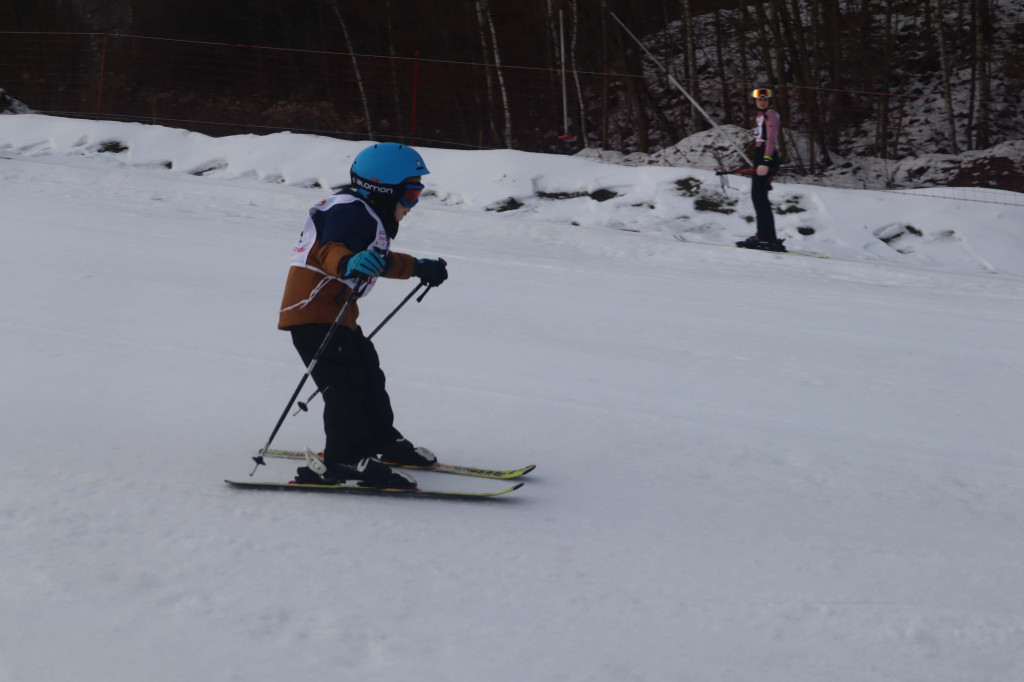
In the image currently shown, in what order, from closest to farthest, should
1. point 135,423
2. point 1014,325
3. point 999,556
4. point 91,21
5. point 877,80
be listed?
point 999,556, point 135,423, point 1014,325, point 877,80, point 91,21

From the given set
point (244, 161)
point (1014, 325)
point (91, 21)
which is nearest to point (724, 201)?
point (1014, 325)

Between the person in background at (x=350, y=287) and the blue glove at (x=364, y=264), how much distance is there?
0.15 m

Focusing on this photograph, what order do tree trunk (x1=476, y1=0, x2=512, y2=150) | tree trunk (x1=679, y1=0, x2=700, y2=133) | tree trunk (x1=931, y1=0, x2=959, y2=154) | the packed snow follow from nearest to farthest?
the packed snow < tree trunk (x1=931, y1=0, x2=959, y2=154) < tree trunk (x1=476, y1=0, x2=512, y2=150) < tree trunk (x1=679, y1=0, x2=700, y2=133)

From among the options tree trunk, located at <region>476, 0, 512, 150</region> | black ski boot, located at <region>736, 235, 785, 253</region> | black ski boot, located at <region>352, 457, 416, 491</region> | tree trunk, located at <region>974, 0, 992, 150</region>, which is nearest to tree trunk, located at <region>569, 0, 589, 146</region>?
tree trunk, located at <region>476, 0, 512, 150</region>

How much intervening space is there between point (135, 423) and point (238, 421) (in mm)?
471

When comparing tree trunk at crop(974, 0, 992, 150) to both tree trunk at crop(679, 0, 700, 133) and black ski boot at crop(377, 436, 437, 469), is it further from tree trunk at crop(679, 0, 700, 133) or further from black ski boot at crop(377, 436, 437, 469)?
black ski boot at crop(377, 436, 437, 469)

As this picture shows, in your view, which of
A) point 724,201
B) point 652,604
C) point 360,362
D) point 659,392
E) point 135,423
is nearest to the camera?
point 652,604

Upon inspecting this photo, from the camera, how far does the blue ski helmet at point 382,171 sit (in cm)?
358

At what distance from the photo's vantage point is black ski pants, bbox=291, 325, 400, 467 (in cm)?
365

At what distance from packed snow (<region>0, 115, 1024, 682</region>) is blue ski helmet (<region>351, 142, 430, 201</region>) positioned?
1.23 meters

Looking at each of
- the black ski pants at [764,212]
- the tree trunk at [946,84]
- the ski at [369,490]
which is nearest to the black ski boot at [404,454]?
the ski at [369,490]

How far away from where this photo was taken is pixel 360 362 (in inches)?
148

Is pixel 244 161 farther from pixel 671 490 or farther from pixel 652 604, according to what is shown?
pixel 652 604

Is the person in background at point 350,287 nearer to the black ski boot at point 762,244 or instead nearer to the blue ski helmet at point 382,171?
the blue ski helmet at point 382,171
